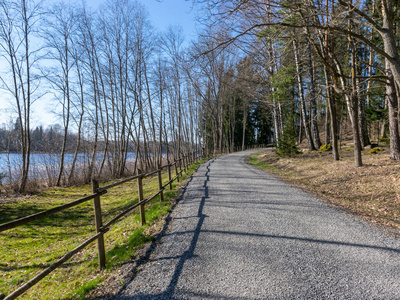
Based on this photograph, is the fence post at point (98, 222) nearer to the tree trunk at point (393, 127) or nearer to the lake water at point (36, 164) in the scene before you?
the tree trunk at point (393, 127)

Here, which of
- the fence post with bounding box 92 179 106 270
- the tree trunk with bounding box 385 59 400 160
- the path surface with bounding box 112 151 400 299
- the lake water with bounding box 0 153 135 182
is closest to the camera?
the path surface with bounding box 112 151 400 299

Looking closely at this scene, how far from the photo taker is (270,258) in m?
3.51

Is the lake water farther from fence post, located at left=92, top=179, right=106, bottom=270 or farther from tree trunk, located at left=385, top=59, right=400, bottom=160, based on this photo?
tree trunk, located at left=385, top=59, right=400, bottom=160

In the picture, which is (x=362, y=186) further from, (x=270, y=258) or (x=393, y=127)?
(x=270, y=258)

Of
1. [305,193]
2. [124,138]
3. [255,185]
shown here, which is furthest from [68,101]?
[305,193]

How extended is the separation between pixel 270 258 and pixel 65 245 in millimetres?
5527

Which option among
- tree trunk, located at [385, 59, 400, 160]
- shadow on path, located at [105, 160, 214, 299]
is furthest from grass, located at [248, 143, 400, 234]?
shadow on path, located at [105, 160, 214, 299]

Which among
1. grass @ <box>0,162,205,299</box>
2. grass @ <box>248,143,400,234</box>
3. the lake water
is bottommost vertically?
grass @ <box>0,162,205,299</box>

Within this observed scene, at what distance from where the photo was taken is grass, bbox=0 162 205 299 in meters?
3.90

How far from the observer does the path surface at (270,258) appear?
9.20ft

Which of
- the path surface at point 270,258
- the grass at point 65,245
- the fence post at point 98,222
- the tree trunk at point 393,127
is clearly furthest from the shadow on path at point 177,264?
the tree trunk at point 393,127

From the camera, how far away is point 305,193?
309 inches

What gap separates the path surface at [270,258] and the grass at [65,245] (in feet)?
2.21

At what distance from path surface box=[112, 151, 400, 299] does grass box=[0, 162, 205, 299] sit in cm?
67
